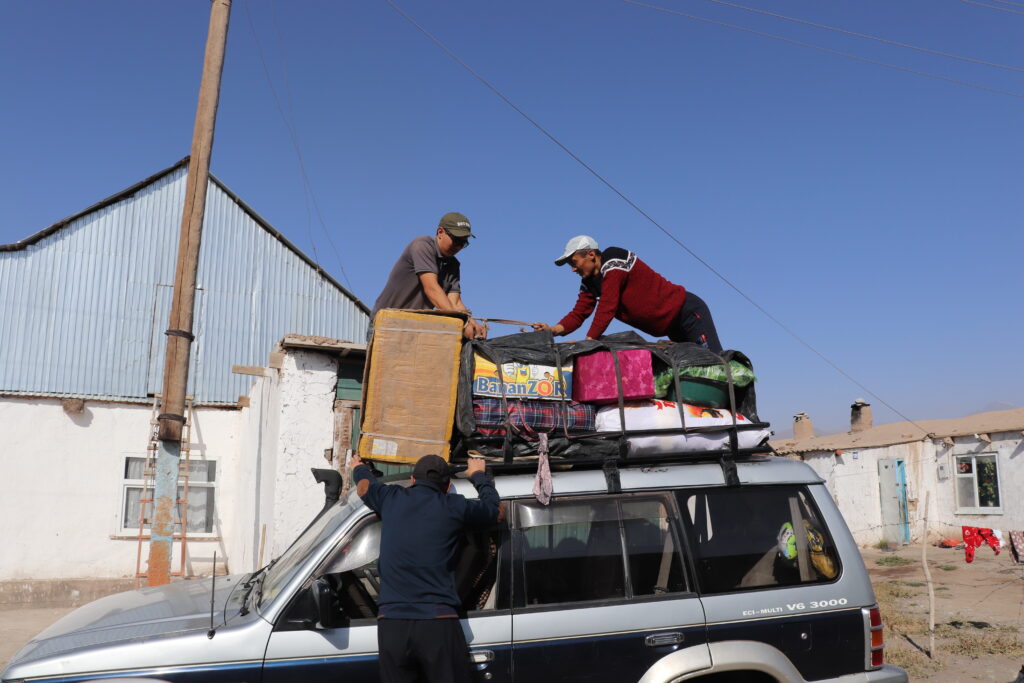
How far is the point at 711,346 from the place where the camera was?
569cm

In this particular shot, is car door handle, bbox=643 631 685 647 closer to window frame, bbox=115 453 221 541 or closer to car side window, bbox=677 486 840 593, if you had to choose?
car side window, bbox=677 486 840 593

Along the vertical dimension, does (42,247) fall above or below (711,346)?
above

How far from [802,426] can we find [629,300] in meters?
24.0

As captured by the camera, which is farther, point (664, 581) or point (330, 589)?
point (664, 581)

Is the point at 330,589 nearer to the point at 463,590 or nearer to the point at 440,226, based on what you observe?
the point at 463,590

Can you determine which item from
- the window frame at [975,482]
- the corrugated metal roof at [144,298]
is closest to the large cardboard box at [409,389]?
the corrugated metal roof at [144,298]

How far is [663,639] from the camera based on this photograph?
3.82 m

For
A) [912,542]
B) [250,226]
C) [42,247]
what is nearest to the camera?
[42,247]

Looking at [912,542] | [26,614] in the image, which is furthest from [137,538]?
[912,542]

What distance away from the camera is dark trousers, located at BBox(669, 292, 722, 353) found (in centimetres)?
575

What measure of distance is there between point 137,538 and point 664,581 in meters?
13.3

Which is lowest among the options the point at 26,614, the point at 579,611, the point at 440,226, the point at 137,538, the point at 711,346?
the point at 26,614

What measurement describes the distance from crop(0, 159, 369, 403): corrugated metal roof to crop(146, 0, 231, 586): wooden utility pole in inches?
385

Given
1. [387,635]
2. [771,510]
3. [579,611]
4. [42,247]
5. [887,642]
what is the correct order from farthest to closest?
[42,247]
[887,642]
[771,510]
[579,611]
[387,635]
